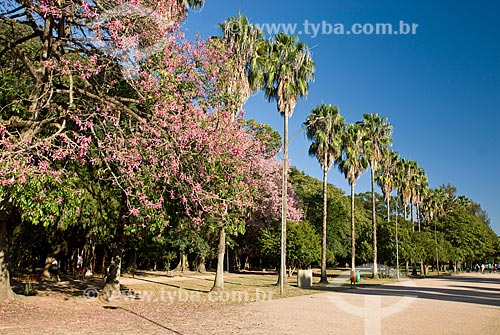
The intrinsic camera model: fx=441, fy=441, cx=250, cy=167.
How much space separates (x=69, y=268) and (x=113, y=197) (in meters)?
24.8

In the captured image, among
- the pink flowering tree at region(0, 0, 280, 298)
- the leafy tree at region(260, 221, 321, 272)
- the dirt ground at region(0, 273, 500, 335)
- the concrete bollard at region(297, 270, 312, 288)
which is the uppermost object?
the pink flowering tree at region(0, 0, 280, 298)

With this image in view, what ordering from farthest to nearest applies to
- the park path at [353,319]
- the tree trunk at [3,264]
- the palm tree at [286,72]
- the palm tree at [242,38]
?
the palm tree at [286,72], the palm tree at [242,38], the tree trunk at [3,264], the park path at [353,319]

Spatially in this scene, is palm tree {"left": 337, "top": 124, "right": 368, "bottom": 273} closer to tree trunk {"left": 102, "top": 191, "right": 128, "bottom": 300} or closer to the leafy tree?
the leafy tree

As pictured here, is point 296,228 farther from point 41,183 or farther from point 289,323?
point 41,183

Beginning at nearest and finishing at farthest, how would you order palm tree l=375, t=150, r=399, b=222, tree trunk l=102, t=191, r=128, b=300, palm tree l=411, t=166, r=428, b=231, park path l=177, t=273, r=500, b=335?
park path l=177, t=273, r=500, b=335 → tree trunk l=102, t=191, r=128, b=300 → palm tree l=375, t=150, r=399, b=222 → palm tree l=411, t=166, r=428, b=231

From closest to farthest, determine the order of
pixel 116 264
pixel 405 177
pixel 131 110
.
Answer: pixel 131 110 → pixel 116 264 → pixel 405 177

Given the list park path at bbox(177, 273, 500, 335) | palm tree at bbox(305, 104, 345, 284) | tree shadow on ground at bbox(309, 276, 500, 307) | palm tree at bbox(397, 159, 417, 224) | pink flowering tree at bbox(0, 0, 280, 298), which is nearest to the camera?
pink flowering tree at bbox(0, 0, 280, 298)

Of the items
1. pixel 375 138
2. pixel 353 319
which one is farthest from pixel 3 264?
pixel 375 138

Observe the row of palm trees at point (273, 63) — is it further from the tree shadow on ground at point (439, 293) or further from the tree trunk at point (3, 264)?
the tree trunk at point (3, 264)

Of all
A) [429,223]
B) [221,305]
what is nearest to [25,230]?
[221,305]

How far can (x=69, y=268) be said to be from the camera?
39.2 meters

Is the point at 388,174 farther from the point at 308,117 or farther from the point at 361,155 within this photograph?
the point at 308,117

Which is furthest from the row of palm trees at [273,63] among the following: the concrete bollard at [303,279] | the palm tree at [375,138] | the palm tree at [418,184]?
the palm tree at [418,184]

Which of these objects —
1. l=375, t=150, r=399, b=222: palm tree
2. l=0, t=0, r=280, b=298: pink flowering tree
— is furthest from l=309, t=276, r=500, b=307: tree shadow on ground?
l=375, t=150, r=399, b=222: palm tree
